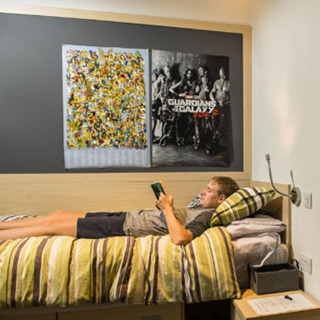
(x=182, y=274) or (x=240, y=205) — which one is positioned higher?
(x=240, y=205)

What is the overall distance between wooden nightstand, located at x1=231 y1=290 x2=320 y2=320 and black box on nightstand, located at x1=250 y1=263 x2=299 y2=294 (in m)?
0.03

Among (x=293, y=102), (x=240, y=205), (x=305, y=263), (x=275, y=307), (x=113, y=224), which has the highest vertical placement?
(x=293, y=102)

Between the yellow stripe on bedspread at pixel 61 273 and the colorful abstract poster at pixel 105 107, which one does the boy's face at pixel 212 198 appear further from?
the yellow stripe on bedspread at pixel 61 273

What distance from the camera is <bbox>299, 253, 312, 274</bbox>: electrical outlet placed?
1.37 metres

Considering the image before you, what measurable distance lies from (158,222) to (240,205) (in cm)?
52

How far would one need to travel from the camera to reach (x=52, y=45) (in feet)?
6.22

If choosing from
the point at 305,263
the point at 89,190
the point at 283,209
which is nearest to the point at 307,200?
the point at 283,209

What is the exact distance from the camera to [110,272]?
48.6 inches

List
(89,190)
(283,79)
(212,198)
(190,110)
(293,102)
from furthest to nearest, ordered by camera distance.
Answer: (190,110) < (89,190) < (212,198) < (283,79) < (293,102)

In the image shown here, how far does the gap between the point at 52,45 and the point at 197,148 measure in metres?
1.34

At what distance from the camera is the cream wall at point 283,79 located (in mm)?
1352

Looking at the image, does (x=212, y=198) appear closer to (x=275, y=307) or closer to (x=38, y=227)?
(x=275, y=307)

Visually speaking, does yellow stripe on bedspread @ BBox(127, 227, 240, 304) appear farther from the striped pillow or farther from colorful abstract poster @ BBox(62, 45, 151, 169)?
colorful abstract poster @ BBox(62, 45, 151, 169)

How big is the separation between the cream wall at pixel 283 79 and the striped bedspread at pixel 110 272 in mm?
558
